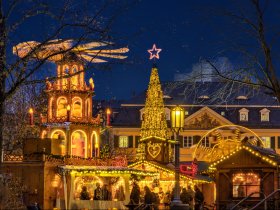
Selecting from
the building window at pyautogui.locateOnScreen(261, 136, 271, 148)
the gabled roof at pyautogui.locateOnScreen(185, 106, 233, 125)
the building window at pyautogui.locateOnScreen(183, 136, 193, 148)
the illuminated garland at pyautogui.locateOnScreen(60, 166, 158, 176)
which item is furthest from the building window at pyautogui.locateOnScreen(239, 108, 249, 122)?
the illuminated garland at pyautogui.locateOnScreen(60, 166, 158, 176)

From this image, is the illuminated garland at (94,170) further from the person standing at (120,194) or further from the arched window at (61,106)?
the arched window at (61,106)

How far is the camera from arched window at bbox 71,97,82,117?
47750 millimetres

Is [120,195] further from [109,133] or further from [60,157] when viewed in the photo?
[109,133]

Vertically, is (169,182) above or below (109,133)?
below

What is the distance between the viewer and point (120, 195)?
42469mm

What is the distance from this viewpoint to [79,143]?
48.8m

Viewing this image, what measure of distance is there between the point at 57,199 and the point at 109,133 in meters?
38.2

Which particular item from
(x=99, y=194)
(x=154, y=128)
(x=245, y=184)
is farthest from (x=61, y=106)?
(x=245, y=184)

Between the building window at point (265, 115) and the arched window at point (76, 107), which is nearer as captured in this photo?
the arched window at point (76, 107)

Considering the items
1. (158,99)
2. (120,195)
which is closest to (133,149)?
(158,99)

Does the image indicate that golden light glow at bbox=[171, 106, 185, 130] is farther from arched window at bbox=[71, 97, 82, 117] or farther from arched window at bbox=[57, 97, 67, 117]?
arched window at bbox=[57, 97, 67, 117]

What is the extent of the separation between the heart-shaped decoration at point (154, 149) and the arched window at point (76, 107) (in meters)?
6.23

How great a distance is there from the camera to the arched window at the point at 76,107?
47750 millimetres

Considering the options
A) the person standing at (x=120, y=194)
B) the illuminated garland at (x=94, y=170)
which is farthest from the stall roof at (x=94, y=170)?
the person standing at (x=120, y=194)
